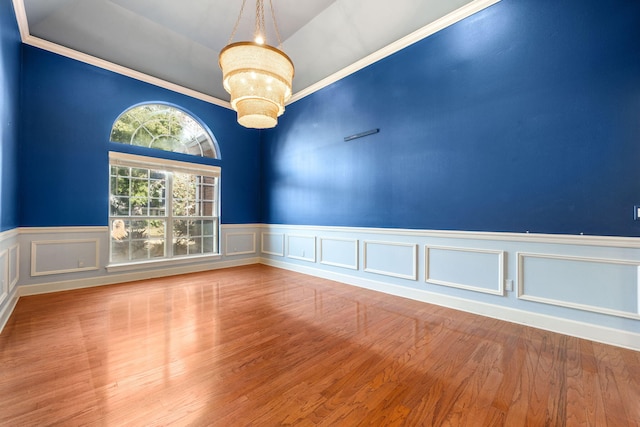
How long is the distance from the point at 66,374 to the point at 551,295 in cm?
399

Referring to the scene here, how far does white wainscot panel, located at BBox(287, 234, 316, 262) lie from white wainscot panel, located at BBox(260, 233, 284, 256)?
0.23m

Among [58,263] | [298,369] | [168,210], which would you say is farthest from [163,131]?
[298,369]

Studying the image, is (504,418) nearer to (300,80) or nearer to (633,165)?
(633,165)

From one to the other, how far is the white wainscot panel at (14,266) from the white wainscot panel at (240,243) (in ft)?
9.36

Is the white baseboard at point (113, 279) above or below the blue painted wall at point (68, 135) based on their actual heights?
below

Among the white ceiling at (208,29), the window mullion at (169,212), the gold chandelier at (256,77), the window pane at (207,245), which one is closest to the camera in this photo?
the gold chandelier at (256,77)

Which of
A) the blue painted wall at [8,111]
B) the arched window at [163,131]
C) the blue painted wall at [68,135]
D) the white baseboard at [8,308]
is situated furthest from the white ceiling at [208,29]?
the white baseboard at [8,308]

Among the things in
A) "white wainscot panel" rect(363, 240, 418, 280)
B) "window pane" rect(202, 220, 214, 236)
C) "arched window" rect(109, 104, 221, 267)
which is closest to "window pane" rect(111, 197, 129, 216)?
"arched window" rect(109, 104, 221, 267)

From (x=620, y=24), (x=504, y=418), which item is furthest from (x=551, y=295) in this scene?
(x=620, y=24)

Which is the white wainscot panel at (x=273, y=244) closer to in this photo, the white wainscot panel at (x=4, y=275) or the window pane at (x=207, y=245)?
the window pane at (x=207, y=245)

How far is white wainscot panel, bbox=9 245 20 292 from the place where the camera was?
9.64 feet

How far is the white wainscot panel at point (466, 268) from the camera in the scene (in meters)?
2.82

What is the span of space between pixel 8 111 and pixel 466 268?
17.6ft

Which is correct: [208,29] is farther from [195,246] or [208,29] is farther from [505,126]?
[505,126]
